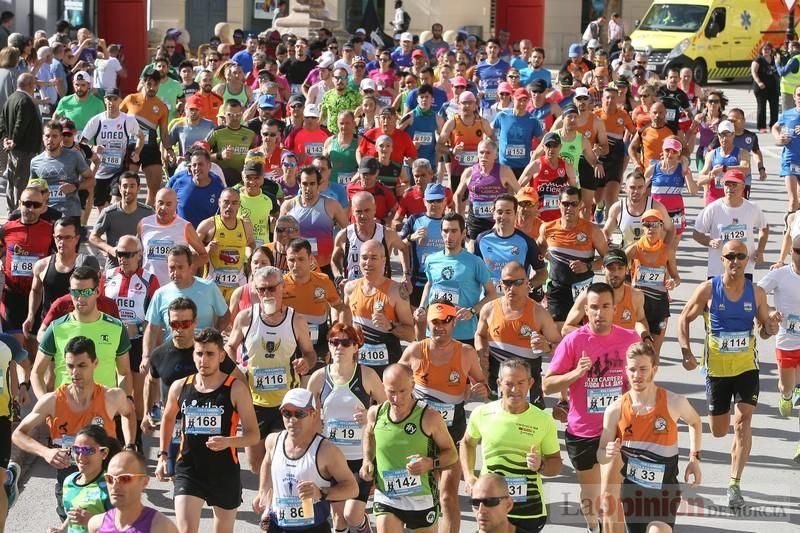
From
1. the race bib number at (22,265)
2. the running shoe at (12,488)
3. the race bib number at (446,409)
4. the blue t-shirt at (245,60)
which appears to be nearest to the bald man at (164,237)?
the race bib number at (22,265)

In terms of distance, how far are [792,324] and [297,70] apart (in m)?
14.2

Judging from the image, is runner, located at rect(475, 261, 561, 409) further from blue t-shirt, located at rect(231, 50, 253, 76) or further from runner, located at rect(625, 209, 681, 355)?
blue t-shirt, located at rect(231, 50, 253, 76)

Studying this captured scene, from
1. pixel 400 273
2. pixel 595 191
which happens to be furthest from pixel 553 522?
pixel 595 191

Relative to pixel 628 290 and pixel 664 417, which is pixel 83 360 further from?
pixel 628 290

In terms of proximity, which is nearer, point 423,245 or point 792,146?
point 423,245

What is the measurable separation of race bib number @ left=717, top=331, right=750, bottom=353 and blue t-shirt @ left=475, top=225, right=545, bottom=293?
191cm

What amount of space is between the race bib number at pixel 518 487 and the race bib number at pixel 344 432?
1.08 metres

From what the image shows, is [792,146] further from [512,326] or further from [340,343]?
[340,343]

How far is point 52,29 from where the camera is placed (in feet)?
103

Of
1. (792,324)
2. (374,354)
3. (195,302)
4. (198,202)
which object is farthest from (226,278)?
(792,324)

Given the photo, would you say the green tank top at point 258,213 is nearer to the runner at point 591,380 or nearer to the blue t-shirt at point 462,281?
the blue t-shirt at point 462,281

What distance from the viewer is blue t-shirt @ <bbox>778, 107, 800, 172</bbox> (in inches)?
680

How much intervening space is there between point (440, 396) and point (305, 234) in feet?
12.1

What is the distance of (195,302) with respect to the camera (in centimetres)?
1032
